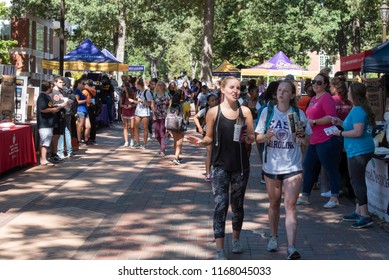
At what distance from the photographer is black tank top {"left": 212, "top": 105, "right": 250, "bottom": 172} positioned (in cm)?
680

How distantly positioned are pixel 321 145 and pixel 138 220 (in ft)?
9.21

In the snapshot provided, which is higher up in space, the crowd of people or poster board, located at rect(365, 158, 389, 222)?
the crowd of people

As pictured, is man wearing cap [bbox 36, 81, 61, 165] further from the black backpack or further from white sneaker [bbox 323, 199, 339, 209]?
white sneaker [bbox 323, 199, 339, 209]

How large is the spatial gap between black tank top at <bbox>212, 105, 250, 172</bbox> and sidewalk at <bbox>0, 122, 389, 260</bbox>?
0.95 meters

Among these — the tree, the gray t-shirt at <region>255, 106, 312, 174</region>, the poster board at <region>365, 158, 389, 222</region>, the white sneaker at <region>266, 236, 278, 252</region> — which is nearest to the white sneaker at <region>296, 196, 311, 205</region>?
the poster board at <region>365, 158, 389, 222</region>

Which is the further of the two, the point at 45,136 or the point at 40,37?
the point at 40,37

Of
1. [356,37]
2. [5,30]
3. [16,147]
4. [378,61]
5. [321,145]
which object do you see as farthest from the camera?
[5,30]

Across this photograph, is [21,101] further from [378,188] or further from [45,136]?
[378,188]

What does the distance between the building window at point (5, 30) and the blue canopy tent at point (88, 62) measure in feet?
95.5

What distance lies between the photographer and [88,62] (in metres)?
26.8

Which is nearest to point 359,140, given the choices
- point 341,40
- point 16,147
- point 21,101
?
point 16,147

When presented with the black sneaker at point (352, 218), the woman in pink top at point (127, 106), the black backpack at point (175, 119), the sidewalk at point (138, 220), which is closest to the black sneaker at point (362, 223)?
the sidewalk at point (138, 220)

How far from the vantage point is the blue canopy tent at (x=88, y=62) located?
86.3 ft

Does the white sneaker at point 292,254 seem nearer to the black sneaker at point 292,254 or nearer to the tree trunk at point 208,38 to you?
the black sneaker at point 292,254
